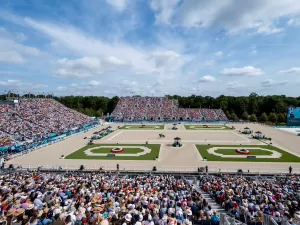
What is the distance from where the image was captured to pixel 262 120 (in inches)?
3159

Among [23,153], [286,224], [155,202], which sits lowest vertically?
[23,153]

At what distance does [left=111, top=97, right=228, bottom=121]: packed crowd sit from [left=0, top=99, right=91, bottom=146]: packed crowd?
26.4m

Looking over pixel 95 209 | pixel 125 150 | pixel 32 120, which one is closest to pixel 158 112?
pixel 32 120

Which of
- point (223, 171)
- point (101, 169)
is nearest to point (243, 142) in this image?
point (223, 171)

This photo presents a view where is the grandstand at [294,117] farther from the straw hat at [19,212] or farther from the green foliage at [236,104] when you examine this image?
the straw hat at [19,212]

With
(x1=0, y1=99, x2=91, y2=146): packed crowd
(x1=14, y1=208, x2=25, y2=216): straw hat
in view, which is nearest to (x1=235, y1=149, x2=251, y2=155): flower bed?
(x1=14, y1=208, x2=25, y2=216): straw hat

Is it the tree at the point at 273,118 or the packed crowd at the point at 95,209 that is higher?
the tree at the point at 273,118

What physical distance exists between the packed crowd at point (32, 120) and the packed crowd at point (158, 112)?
26430 mm

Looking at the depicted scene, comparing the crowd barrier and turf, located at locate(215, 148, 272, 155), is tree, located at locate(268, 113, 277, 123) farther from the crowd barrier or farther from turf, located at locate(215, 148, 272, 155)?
the crowd barrier

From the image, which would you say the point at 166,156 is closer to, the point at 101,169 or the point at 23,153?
the point at 101,169

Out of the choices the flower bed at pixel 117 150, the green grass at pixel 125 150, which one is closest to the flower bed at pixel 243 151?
the green grass at pixel 125 150

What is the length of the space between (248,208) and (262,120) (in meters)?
81.8

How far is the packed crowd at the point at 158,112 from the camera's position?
85062mm

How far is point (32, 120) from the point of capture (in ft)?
161
